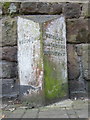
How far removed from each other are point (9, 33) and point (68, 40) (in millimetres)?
934

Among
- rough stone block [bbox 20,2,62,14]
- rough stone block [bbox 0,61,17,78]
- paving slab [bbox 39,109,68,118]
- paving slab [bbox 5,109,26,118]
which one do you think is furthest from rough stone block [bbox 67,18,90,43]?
paving slab [bbox 5,109,26,118]

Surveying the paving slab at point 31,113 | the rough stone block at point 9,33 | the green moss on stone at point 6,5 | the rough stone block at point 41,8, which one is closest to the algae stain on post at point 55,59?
the rough stone block at point 41,8

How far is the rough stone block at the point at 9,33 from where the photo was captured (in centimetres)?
425

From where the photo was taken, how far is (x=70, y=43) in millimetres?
4266

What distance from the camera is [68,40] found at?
13.9ft

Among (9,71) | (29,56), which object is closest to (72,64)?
(29,56)

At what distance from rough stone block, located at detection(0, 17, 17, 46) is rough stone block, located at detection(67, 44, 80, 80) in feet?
2.84

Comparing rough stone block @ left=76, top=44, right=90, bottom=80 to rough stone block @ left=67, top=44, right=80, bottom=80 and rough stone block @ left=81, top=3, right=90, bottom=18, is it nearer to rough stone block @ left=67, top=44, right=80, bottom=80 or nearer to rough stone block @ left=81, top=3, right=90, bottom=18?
rough stone block @ left=67, top=44, right=80, bottom=80

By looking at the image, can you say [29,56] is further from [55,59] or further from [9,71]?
[9,71]

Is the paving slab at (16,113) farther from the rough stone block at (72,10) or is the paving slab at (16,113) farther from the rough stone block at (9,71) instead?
the rough stone block at (72,10)

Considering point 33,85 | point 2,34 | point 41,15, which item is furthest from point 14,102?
point 41,15

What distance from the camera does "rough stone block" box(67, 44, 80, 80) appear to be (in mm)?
4215

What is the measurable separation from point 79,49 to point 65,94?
736 millimetres

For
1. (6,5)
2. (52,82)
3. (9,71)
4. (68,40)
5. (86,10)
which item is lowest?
(52,82)
